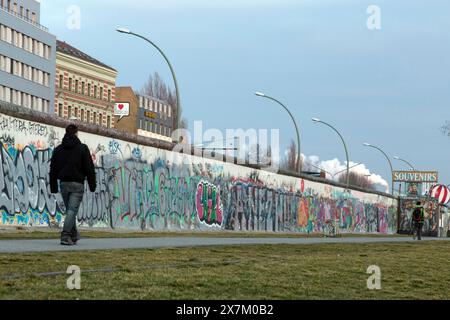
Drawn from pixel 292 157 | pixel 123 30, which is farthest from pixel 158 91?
pixel 123 30

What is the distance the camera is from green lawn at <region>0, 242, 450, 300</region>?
28.7 ft

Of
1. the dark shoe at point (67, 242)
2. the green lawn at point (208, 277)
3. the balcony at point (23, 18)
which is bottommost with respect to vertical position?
the green lawn at point (208, 277)

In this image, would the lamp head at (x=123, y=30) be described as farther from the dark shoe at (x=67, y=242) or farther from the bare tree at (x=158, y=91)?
the bare tree at (x=158, y=91)

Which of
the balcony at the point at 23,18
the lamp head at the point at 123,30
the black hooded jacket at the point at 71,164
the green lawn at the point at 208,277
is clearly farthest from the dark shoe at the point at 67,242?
the balcony at the point at 23,18

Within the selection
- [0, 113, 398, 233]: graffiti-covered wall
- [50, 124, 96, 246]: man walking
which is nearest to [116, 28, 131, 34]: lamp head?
[0, 113, 398, 233]: graffiti-covered wall

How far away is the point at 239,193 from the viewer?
44000 mm

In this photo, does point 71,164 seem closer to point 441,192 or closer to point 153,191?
point 153,191

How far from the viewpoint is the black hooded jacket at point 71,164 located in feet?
50.0

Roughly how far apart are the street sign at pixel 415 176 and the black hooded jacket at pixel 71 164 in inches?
3862

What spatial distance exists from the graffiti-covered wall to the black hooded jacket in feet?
32.2

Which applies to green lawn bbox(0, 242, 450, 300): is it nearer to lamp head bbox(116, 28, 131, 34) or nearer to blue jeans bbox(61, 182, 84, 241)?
blue jeans bbox(61, 182, 84, 241)
